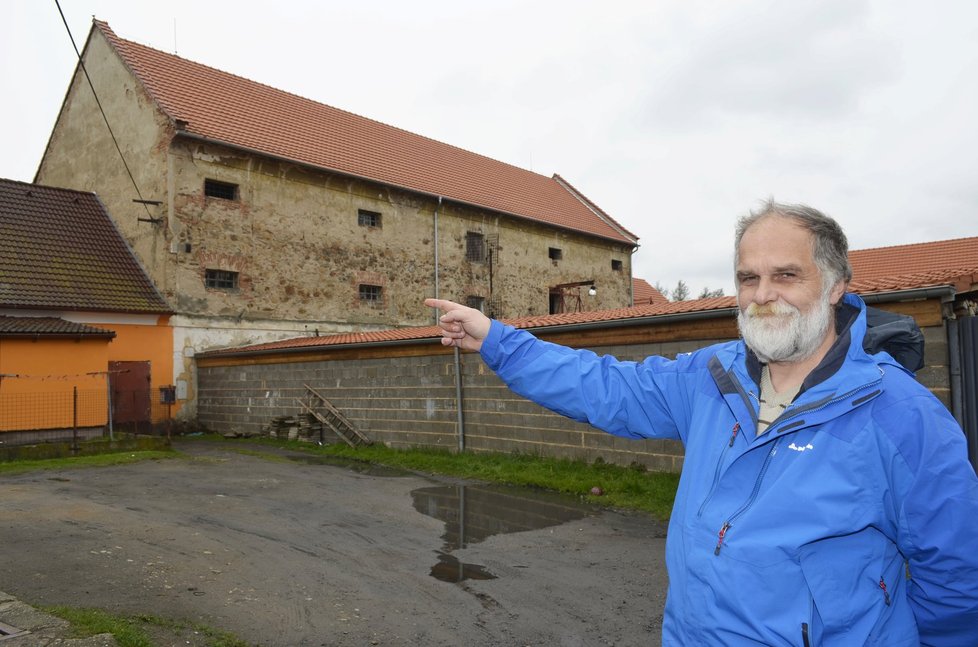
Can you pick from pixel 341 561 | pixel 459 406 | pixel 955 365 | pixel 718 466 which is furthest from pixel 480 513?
pixel 718 466

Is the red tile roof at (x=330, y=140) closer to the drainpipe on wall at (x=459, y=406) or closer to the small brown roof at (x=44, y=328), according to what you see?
the small brown roof at (x=44, y=328)

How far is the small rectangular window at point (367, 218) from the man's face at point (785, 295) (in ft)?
66.8

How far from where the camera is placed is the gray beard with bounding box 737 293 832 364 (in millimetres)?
1887

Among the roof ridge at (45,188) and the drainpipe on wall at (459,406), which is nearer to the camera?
the drainpipe on wall at (459,406)

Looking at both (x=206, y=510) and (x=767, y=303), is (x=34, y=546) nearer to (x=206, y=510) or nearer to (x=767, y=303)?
(x=206, y=510)

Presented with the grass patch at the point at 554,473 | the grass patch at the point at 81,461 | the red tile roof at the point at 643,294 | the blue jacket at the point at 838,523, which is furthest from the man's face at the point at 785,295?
the red tile roof at the point at 643,294

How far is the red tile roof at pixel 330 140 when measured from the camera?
62.9 feet

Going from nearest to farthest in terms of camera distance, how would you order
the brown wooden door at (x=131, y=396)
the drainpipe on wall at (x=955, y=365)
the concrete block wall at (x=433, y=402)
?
the drainpipe on wall at (x=955, y=365)
the concrete block wall at (x=433, y=402)
the brown wooden door at (x=131, y=396)

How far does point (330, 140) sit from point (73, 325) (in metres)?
10.6

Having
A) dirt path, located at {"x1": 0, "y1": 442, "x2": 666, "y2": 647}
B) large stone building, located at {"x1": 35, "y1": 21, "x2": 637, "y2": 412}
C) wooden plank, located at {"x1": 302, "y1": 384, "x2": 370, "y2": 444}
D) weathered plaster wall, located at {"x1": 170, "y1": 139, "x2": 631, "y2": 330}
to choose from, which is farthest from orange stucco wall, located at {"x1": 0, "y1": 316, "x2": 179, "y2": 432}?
dirt path, located at {"x1": 0, "y1": 442, "x2": 666, "y2": 647}

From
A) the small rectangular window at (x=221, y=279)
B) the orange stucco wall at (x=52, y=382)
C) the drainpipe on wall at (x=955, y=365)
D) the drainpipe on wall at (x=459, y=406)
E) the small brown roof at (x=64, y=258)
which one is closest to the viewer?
the drainpipe on wall at (x=955, y=365)

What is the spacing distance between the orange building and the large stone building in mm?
697

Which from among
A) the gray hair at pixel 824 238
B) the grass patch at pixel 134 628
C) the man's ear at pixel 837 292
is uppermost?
the gray hair at pixel 824 238

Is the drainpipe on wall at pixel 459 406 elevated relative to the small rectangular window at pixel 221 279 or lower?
lower
